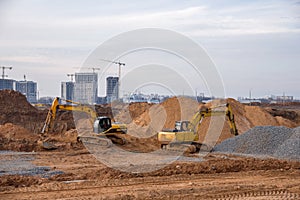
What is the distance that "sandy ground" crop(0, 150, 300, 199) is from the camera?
11.2 meters

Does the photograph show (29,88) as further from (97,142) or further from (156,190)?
(156,190)

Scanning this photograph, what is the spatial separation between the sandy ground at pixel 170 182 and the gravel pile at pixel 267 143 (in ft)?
8.34

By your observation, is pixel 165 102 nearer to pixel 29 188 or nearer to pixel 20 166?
pixel 20 166

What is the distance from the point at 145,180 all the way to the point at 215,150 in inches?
337

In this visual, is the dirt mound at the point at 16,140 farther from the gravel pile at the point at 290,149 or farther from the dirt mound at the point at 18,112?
the gravel pile at the point at 290,149

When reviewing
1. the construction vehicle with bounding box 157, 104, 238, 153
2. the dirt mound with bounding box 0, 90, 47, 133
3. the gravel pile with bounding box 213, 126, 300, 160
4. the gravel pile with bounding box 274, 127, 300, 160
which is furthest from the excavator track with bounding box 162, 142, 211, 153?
the dirt mound with bounding box 0, 90, 47, 133

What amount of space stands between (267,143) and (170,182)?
881cm

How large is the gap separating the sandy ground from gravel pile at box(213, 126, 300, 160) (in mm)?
2541

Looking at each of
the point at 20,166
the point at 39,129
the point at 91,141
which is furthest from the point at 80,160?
the point at 39,129

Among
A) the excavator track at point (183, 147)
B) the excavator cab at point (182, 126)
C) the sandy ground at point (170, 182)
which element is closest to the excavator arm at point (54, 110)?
the excavator cab at point (182, 126)

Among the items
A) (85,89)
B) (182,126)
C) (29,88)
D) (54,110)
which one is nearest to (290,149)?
(182,126)

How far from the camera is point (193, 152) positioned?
68.1 feet

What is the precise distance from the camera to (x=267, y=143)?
2045cm

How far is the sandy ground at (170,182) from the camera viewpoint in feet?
36.8
